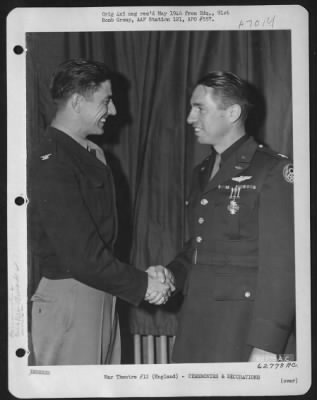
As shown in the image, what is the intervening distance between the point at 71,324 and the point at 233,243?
0.86ft

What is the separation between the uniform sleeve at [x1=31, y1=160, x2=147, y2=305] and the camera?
2.47ft

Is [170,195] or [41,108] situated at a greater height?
[41,108]

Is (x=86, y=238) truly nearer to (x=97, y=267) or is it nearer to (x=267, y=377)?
(x=97, y=267)

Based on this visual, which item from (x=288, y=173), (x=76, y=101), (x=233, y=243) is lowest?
(x=233, y=243)

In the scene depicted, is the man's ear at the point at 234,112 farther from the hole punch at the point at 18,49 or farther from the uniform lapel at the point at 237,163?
the hole punch at the point at 18,49

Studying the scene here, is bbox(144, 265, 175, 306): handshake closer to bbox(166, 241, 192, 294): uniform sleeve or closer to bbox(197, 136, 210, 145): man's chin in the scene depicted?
bbox(166, 241, 192, 294): uniform sleeve

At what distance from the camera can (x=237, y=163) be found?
0.78 meters

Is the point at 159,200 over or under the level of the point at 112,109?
under

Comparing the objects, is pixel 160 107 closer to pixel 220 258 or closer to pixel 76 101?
pixel 76 101

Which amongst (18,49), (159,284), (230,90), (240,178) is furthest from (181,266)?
(18,49)

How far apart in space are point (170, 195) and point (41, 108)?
8.9 inches

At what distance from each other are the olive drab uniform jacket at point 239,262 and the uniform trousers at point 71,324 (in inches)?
4.2

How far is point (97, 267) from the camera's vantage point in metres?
0.76

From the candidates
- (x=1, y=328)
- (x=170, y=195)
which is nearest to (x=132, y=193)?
(x=170, y=195)
